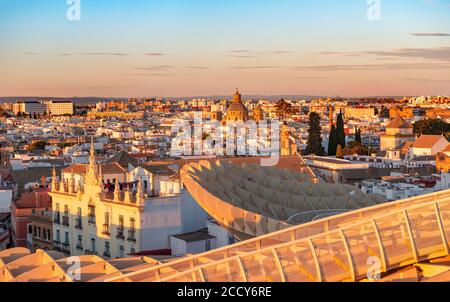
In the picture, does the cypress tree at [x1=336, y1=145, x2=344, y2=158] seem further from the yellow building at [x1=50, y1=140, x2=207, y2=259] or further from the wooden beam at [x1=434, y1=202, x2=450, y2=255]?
the wooden beam at [x1=434, y1=202, x2=450, y2=255]

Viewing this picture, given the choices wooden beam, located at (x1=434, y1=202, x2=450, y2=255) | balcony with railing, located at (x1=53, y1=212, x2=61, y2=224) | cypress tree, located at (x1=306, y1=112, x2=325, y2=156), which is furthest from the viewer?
cypress tree, located at (x1=306, y1=112, x2=325, y2=156)

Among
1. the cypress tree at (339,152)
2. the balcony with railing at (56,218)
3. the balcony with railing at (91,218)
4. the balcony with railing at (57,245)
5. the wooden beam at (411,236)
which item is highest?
the wooden beam at (411,236)

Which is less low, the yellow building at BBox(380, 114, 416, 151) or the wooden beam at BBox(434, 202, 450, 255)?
the wooden beam at BBox(434, 202, 450, 255)

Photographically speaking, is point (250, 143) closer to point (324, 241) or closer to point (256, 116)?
point (256, 116)

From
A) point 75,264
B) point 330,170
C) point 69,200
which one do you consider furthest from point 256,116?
point 75,264

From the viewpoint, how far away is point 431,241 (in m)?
12.1

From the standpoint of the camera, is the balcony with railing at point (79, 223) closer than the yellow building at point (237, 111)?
Yes

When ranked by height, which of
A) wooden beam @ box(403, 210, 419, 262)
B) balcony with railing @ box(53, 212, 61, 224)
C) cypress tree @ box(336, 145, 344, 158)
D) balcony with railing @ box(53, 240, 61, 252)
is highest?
wooden beam @ box(403, 210, 419, 262)

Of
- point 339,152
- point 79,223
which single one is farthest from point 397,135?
point 79,223

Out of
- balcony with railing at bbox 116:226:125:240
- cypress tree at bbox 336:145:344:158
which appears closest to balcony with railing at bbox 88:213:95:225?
balcony with railing at bbox 116:226:125:240

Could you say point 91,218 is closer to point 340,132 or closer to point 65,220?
point 65,220

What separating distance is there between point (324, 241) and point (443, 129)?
304 ft

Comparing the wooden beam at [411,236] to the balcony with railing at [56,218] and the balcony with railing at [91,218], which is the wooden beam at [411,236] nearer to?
the balcony with railing at [91,218]

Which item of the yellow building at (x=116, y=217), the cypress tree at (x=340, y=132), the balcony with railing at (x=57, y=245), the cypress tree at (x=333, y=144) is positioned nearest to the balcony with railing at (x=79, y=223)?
the yellow building at (x=116, y=217)
